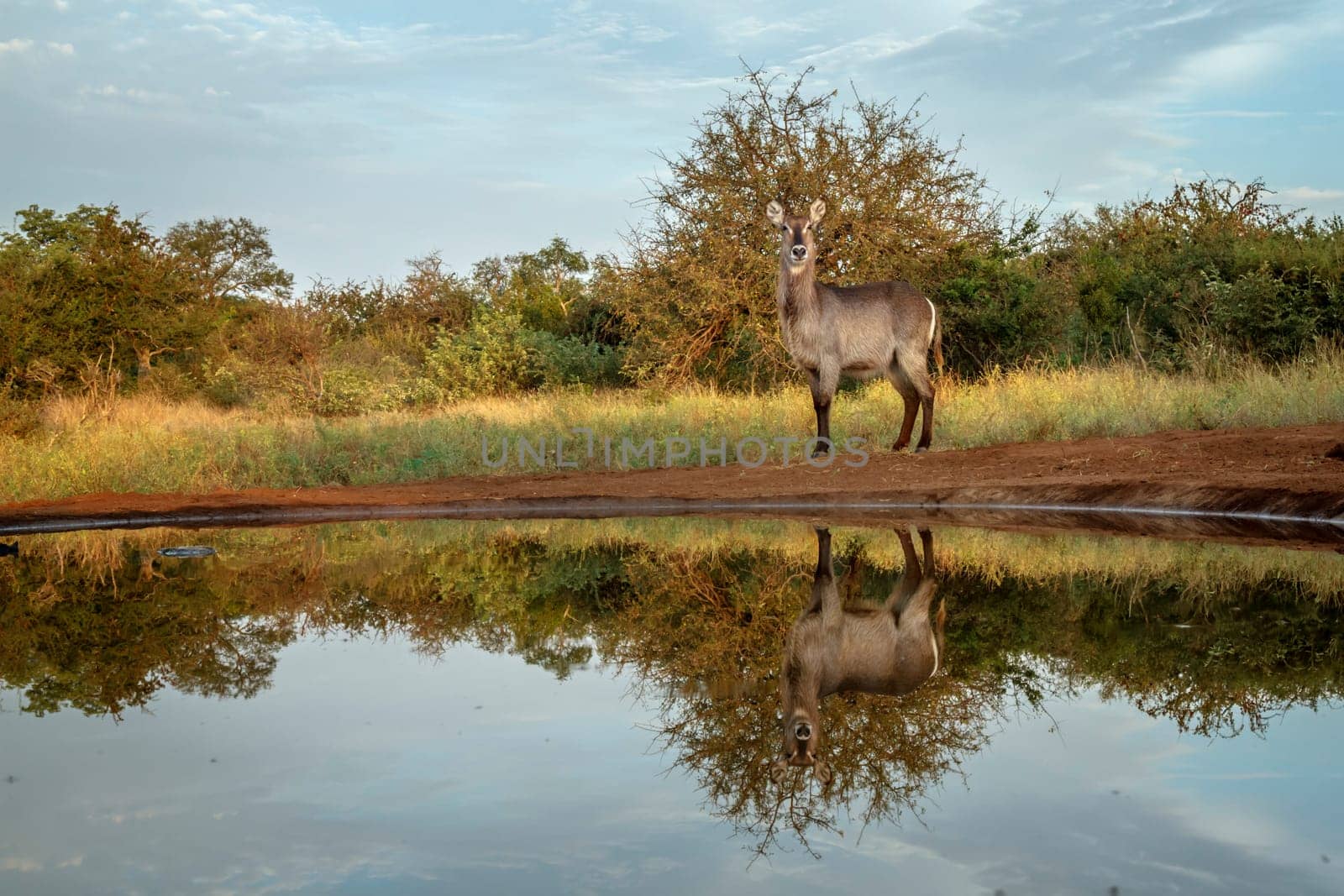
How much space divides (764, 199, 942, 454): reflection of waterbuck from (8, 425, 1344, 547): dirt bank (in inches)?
32.7

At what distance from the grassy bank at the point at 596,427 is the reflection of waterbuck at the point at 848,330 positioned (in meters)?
1.10

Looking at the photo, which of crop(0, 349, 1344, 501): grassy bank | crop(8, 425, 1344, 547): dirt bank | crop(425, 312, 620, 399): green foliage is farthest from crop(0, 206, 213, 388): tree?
crop(8, 425, 1344, 547): dirt bank

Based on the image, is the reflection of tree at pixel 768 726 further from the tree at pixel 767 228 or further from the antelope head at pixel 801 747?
the tree at pixel 767 228

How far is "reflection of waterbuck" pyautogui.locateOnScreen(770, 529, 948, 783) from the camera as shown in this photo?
12.3ft

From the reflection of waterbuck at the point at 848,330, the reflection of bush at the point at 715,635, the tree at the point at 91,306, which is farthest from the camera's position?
the tree at the point at 91,306

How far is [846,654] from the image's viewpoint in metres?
4.78

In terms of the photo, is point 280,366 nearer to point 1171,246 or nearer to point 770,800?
point 1171,246

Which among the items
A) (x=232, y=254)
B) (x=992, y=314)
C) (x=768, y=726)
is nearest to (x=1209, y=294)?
(x=992, y=314)


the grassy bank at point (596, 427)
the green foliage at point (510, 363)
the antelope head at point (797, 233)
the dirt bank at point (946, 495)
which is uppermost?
→ the antelope head at point (797, 233)

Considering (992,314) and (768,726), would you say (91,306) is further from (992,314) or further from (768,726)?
(768,726)

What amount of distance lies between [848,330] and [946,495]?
273cm

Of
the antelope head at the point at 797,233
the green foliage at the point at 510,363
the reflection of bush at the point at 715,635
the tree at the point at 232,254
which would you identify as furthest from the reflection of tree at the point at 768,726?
the tree at the point at 232,254

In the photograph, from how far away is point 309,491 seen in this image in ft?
Answer: 40.8

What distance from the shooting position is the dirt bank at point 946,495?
9.19 meters
